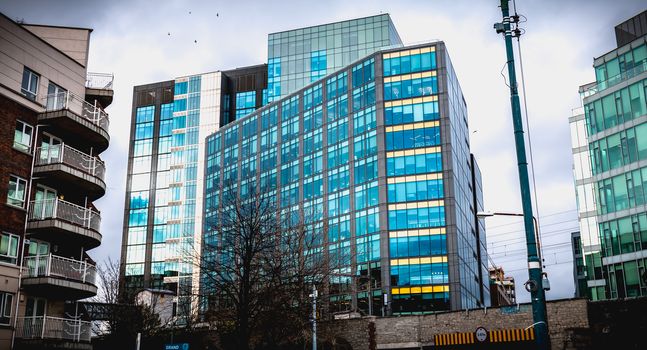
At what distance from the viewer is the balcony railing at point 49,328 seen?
2934 centimetres

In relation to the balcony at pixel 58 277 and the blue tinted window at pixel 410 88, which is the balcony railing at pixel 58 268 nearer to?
the balcony at pixel 58 277

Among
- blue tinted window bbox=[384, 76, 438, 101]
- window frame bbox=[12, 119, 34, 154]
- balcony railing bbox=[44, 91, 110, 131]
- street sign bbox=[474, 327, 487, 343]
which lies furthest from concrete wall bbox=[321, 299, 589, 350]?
blue tinted window bbox=[384, 76, 438, 101]

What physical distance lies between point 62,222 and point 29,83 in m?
6.99

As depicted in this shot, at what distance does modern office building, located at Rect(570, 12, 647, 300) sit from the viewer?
52781 millimetres

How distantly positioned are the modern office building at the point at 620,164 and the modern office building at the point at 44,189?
41442 mm

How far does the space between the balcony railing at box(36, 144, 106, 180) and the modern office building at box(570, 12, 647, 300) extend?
41481 millimetres

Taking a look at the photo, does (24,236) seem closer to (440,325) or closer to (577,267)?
(440,325)

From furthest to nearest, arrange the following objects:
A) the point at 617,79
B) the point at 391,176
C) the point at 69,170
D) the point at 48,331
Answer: the point at 391,176 → the point at 617,79 → the point at 69,170 → the point at 48,331

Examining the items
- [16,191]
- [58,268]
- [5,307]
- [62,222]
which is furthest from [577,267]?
[5,307]

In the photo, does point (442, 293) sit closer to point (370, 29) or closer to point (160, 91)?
point (370, 29)

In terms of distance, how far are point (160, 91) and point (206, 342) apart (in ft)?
329

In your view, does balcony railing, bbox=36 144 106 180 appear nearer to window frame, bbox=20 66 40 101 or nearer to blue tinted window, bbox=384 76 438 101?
window frame, bbox=20 66 40 101

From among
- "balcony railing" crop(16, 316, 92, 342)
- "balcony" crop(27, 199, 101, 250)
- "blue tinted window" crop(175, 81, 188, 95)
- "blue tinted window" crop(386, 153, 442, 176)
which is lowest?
"balcony railing" crop(16, 316, 92, 342)

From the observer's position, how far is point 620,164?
54.6 m
